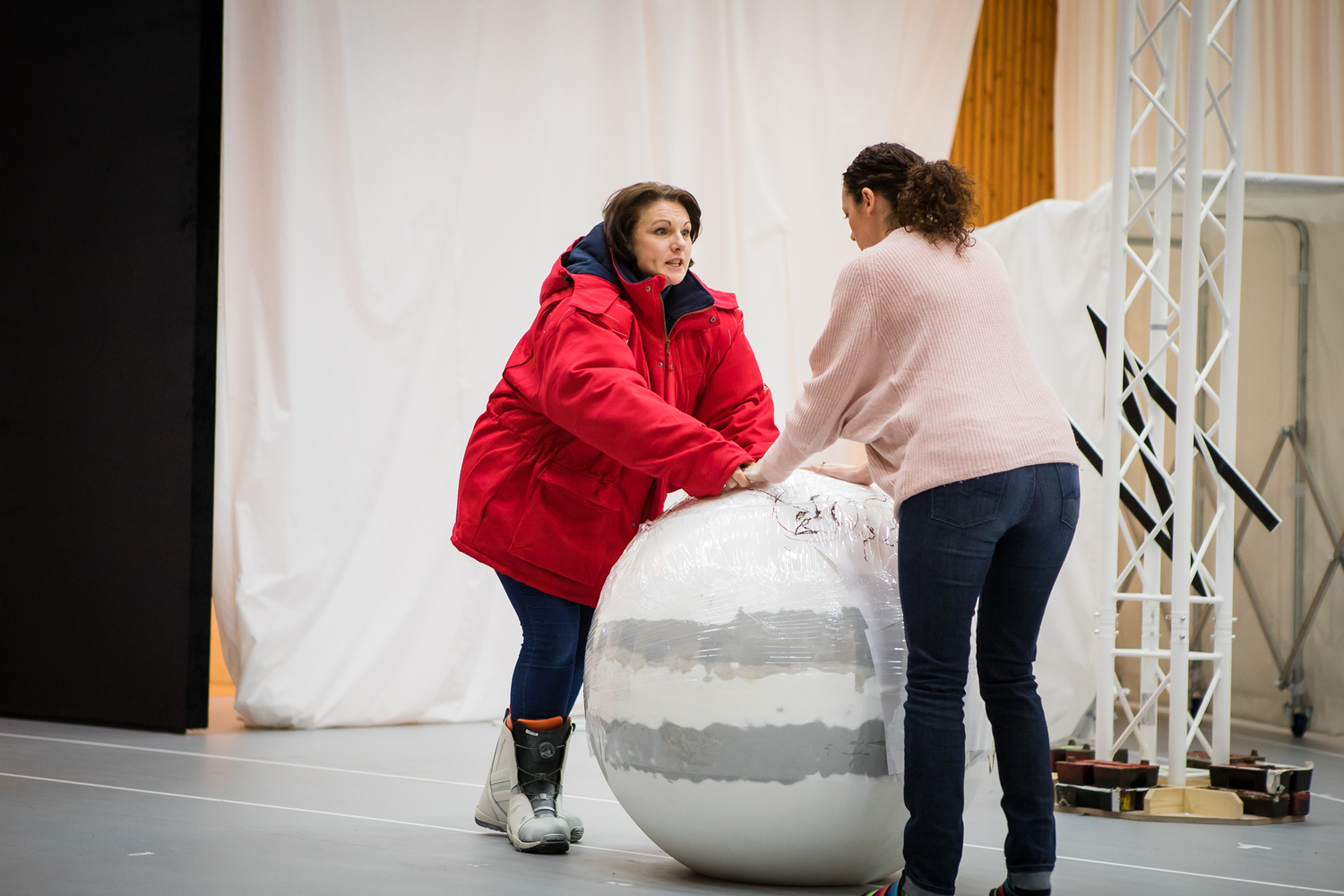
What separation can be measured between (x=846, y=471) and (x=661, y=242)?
651 mm

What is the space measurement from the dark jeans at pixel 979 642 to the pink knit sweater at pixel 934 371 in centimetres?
5

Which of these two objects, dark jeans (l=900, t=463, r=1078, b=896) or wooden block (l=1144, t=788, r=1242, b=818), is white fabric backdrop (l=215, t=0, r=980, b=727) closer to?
wooden block (l=1144, t=788, r=1242, b=818)

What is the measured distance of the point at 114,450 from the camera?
500cm

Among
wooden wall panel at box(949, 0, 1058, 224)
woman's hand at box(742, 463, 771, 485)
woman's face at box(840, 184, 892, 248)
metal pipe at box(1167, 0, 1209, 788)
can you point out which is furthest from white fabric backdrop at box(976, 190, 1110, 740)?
woman's face at box(840, 184, 892, 248)

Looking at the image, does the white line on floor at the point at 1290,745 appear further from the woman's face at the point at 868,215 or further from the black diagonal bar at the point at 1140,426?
the woman's face at the point at 868,215

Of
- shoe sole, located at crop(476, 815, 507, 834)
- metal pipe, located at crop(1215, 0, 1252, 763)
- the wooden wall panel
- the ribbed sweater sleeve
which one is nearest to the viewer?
the ribbed sweater sleeve

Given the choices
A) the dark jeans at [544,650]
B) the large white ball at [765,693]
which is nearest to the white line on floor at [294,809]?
the dark jeans at [544,650]

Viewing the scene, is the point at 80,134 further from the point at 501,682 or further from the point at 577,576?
the point at 577,576

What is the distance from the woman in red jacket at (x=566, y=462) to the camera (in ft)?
9.46

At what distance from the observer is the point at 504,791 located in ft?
10.2

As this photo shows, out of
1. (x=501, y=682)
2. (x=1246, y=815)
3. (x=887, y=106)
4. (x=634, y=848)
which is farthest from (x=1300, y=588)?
(x=634, y=848)

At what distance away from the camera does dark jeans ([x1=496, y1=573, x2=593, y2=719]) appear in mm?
2949

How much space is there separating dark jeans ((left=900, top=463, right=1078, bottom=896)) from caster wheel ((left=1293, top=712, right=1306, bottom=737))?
3.78 metres

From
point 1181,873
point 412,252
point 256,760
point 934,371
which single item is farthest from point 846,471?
point 412,252
